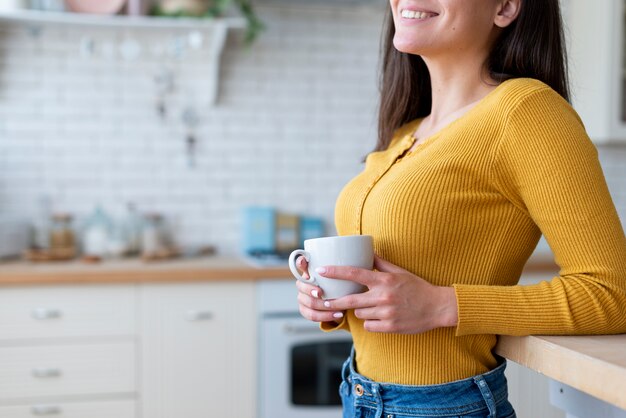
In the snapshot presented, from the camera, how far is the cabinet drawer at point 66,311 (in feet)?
8.10

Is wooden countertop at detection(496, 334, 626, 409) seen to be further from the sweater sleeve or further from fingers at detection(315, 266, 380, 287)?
fingers at detection(315, 266, 380, 287)

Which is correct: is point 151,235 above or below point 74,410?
above

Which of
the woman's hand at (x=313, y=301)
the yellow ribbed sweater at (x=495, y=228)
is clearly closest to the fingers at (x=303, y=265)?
the woman's hand at (x=313, y=301)

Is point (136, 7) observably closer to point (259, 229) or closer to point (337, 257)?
point (259, 229)

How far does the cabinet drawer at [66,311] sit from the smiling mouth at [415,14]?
1.70 meters

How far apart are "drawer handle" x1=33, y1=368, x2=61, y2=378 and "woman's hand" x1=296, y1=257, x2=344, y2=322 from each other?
5.73ft

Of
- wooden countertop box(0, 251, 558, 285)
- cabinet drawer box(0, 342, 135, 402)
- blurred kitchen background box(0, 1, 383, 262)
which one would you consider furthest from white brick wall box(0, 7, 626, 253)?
cabinet drawer box(0, 342, 135, 402)

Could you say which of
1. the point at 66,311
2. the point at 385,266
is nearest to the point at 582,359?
the point at 385,266

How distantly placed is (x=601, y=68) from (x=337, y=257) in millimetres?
2627

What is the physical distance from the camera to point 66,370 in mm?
2498

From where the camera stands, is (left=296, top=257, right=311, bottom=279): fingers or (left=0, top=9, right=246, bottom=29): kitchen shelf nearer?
(left=296, top=257, right=311, bottom=279): fingers

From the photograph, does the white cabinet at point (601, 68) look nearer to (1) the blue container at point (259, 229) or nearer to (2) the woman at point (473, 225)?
(1) the blue container at point (259, 229)

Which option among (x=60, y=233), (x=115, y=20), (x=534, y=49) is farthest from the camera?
(x=60, y=233)

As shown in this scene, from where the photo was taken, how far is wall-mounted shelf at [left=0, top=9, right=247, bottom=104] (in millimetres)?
2816
